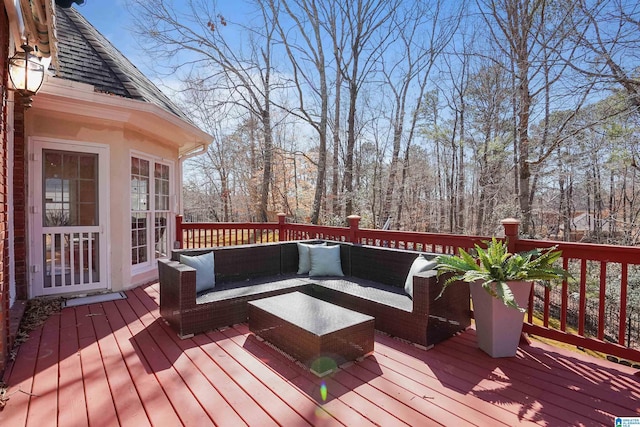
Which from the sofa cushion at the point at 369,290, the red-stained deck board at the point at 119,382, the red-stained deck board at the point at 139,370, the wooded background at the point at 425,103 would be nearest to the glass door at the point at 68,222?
the red-stained deck board at the point at 139,370

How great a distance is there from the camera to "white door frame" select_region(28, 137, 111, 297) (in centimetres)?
407

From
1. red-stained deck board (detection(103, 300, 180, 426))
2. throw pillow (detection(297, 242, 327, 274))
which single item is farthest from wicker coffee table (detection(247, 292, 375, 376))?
throw pillow (detection(297, 242, 327, 274))

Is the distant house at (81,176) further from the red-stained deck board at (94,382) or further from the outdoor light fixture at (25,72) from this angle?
the red-stained deck board at (94,382)

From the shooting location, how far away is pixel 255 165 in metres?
15.2

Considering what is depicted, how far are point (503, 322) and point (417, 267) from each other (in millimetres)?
841

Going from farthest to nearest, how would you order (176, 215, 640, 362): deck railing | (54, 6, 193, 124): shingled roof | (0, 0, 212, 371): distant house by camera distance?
(54, 6, 193, 124): shingled roof → (0, 0, 212, 371): distant house → (176, 215, 640, 362): deck railing

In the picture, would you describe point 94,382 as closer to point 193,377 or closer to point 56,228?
point 193,377

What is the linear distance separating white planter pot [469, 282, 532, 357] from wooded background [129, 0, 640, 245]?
4187 mm

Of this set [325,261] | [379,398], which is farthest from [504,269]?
[325,261]

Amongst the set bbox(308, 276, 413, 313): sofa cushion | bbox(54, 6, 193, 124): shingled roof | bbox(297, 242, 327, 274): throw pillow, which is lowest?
bbox(308, 276, 413, 313): sofa cushion

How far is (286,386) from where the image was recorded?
7.48 feet

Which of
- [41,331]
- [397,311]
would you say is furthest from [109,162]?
[397,311]

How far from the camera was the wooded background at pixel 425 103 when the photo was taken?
5902mm

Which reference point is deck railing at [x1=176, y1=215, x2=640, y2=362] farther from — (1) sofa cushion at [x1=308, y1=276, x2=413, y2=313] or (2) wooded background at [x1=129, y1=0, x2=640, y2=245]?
(2) wooded background at [x1=129, y1=0, x2=640, y2=245]
